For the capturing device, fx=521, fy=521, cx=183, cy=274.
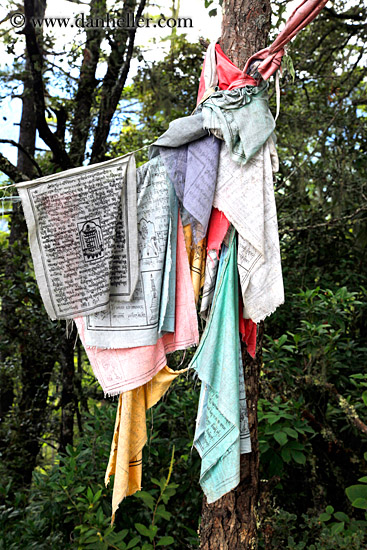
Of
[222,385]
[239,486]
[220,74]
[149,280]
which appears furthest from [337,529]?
[220,74]

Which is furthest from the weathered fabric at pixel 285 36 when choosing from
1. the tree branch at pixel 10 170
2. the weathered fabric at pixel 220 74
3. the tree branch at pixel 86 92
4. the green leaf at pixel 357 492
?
the tree branch at pixel 86 92

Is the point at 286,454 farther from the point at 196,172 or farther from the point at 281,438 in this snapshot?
the point at 196,172

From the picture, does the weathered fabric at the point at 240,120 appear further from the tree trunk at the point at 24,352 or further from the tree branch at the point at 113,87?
the tree branch at the point at 113,87

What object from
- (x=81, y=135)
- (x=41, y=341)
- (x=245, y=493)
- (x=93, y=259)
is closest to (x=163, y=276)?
(x=93, y=259)

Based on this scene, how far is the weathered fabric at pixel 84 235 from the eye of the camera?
151 cm

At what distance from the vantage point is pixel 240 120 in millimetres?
1591

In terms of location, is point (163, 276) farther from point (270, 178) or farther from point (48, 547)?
point (48, 547)

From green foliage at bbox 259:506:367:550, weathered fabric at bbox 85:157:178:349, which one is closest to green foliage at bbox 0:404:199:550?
green foliage at bbox 259:506:367:550

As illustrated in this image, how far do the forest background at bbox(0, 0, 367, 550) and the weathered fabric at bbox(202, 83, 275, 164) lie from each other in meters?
0.23

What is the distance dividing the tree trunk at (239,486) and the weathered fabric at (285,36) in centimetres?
20

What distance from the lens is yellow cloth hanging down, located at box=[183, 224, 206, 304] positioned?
1684 mm

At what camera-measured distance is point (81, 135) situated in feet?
12.9

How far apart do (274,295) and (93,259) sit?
558 millimetres

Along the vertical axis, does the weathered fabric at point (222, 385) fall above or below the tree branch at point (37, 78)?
below
